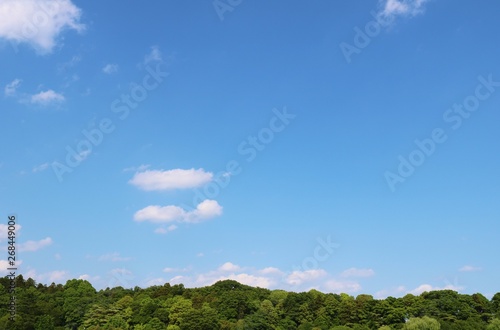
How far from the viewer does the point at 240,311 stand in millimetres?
80812

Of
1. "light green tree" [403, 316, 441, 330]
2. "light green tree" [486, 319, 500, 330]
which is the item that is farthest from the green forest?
"light green tree" [403, 316, 441, 330]

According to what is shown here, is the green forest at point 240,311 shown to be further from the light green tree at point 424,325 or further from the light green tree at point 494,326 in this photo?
the light green tree at point 424,325

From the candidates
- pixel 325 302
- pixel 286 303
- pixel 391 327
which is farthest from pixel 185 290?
pixel 391 327

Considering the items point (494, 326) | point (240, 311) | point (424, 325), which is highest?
point (240, 311)

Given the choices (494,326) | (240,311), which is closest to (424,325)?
(494,326)

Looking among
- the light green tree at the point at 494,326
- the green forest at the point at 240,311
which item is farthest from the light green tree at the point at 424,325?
the light green tree at the point at 494,326

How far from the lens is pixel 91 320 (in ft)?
240

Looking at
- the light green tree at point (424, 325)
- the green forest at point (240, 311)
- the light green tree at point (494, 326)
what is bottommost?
the light green tree at point (494, 326)

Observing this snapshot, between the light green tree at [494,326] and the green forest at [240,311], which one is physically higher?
the green forest at [240,311]

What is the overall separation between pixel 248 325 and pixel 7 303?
1400 inches

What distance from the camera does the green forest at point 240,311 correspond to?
7038 centimetres

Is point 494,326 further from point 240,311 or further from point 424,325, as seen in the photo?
point 240,311

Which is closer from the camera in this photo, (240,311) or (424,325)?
(424,325)

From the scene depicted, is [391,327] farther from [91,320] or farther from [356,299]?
[91,320]
